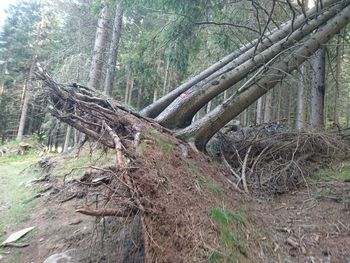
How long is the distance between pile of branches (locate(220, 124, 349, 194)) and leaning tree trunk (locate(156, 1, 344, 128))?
1.03 meters

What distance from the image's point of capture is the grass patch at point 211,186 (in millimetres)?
3369

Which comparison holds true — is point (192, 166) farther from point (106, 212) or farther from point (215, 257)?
point (106, 212)

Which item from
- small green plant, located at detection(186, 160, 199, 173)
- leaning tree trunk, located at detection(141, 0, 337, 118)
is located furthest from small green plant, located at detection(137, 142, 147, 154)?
leaning tree trunk, located at detection(141, 0, 337, 118)

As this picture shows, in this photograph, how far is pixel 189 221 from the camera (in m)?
2.64

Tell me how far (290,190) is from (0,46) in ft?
73.9

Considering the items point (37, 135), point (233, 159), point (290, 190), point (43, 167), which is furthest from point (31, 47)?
point (290, 190)

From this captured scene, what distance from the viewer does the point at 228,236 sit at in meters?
2.76

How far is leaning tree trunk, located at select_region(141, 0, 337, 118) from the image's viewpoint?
5.56m

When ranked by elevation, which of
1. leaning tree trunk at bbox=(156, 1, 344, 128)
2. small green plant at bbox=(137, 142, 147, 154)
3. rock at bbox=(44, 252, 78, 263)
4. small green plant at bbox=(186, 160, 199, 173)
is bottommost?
rock at bbox=(44, 252, 78, 263)

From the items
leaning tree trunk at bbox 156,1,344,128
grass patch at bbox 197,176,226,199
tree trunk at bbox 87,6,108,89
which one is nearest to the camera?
grass patch at bbox 197,176,226,199

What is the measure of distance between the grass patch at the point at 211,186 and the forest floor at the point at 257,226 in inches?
Result: 1.5

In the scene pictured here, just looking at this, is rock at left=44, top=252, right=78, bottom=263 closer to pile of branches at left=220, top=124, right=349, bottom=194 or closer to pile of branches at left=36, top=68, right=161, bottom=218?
pile of branches at left=36, top=68, right=161, bottom=218

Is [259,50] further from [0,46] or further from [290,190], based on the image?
[0,46]

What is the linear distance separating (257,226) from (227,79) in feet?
9.60
